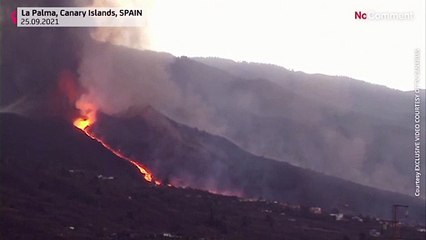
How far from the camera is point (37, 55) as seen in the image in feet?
153

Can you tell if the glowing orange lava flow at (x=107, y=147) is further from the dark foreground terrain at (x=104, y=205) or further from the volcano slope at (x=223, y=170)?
the dark foreground terrain at (x=104, y=205)

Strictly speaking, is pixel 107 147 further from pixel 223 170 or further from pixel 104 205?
pixel 104 205

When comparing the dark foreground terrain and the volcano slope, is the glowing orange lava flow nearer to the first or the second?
the volcano slope

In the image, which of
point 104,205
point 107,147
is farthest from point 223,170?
point 104,205

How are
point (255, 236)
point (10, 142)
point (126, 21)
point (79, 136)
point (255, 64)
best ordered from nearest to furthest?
point (126, 21), point (255, 236), point (10, 142), point (79, 136), point (255, 64)

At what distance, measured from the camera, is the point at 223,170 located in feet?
141

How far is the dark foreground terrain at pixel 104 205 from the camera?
3080cm

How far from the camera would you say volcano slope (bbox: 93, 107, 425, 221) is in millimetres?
42250

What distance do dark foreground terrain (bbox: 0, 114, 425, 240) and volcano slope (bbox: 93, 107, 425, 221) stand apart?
199 cm

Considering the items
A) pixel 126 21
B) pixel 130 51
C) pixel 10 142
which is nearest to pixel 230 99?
pixel 130 51

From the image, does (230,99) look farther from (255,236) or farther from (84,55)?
(255,236)

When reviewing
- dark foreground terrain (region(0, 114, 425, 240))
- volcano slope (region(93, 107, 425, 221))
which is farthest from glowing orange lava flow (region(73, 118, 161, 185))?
dark foreground terrain (region(0, 114, 425, 240))

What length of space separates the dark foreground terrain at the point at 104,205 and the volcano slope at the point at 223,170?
199cm

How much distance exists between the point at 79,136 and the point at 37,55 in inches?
288
